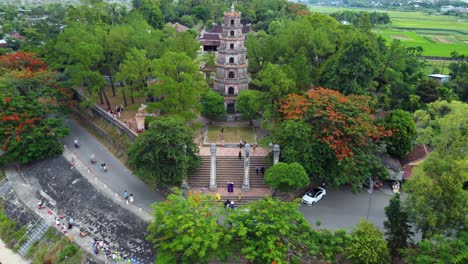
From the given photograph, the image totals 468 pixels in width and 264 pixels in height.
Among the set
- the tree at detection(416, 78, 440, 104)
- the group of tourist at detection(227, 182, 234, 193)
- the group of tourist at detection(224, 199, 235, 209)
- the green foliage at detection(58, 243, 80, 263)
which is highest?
the tree at detection(416, 78, 440, 104)

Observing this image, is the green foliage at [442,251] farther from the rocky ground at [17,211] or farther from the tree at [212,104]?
the rocky ground at [17,211]

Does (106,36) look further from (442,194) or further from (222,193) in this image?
(442,194)

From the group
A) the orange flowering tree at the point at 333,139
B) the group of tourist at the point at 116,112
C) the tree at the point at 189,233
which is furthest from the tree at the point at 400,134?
the group of tourist at the point at 116,112

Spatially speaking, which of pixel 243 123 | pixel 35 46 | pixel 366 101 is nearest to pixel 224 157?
pixel 243 123

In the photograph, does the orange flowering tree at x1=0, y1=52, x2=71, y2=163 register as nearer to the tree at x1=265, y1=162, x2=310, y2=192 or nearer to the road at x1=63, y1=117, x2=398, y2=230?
the road at x1=63, y1=117, x2=398, y2=230

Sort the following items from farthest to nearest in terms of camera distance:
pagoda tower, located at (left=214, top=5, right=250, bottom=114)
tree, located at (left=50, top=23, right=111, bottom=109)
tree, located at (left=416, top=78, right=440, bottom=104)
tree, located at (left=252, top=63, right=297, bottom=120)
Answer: tree, located at (left=416, top=78, right=440, bottom=104) → pagoda tower, located at (left=214, top=5, right=250, bottom=114) → tree, located at (left=50, top=23, right=111, bottom=109) → tree, located at (left=252, top=63, right=297, bottom=120)

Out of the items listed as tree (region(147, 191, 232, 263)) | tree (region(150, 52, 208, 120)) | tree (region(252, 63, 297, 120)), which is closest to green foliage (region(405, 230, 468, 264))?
tree (region(147, 191, 232, 263))
